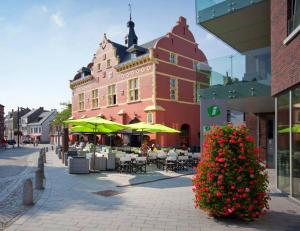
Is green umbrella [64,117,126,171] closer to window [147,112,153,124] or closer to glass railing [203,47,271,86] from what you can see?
glass railing [203,47,271,86]

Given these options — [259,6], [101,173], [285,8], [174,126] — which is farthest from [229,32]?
[174,126]

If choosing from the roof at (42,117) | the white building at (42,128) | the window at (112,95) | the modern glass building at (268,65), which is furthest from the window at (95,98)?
the roof at (42,117)

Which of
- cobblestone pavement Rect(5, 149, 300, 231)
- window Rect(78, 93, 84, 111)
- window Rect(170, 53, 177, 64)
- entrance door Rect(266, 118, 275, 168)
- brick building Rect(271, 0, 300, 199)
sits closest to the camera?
cobblestone pavement Rect(5, 149, 300, 231)

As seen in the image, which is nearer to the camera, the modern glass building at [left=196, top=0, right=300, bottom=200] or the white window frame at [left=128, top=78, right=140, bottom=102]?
the modern glass building at [left=196, top=0, right=300, bottom=200]

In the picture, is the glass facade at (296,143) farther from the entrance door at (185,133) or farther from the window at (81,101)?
the window at (81,101)

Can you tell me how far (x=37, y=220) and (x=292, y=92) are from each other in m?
7.71

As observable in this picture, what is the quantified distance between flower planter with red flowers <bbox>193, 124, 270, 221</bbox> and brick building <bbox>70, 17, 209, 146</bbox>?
59.9 feet

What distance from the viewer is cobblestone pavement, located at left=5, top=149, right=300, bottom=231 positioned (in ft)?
20.0

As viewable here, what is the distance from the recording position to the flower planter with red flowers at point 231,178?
20.4ft

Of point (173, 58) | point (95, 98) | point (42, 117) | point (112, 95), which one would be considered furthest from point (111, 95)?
point (42, 117)

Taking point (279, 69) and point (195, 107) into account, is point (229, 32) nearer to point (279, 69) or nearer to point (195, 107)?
point (279, 69)

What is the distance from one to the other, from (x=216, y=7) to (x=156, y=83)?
14473 millimetres

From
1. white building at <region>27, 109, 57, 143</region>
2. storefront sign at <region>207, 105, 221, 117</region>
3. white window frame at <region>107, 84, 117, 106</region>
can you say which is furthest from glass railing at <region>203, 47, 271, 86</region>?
white building at <region>27, 109, 57, 143</region>

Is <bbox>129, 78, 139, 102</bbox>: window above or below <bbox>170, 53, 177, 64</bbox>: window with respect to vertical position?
below
